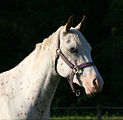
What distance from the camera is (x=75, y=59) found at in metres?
4.01

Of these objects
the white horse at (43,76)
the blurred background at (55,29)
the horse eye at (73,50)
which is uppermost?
the blurred background at (55,29)

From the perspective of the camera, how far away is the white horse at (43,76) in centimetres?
395

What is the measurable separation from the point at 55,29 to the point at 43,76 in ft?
46.1

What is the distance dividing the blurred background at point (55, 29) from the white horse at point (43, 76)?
12.4m

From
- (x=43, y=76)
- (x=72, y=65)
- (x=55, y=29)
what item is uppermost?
(x=55, y=29)

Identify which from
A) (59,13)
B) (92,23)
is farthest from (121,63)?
(59,13)

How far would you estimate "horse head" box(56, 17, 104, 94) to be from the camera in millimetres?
3855

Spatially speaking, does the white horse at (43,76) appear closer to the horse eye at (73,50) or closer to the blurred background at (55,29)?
the horse eye at (73,50)

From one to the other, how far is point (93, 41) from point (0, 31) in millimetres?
4834

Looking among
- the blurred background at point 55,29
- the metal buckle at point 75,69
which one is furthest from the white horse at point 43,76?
the blurred background at point 55,29

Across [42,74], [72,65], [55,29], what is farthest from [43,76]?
[55,29]

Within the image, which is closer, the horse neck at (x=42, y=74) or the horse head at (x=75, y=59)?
the horse head at (x=75, y=59)

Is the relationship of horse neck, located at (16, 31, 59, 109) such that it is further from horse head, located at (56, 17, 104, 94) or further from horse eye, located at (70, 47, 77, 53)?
horse eye, located at (70, 47, 77, 53)

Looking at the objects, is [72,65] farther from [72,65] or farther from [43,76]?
[43,76]
